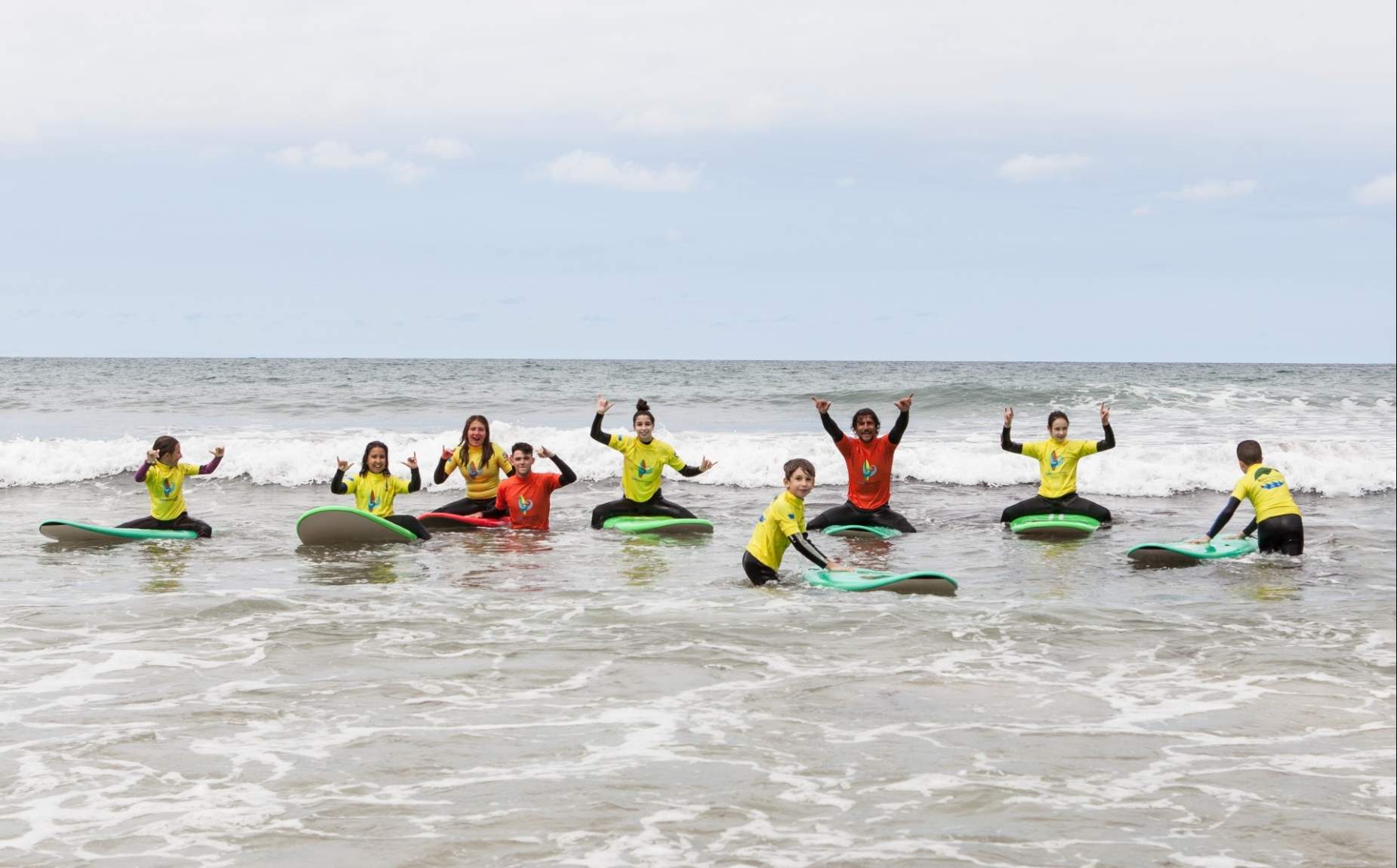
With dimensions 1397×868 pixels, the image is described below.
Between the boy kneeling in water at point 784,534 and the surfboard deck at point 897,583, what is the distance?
157mm

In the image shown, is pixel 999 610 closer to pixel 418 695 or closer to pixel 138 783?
pixel 418 695

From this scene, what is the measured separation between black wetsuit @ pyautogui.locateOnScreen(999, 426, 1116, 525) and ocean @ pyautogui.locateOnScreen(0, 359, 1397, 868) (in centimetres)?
42

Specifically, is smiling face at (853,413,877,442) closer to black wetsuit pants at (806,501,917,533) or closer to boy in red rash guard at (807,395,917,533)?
boy in red rash guard at (807,395,917,533)

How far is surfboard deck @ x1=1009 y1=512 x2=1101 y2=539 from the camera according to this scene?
1477cm

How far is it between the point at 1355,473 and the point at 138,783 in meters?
19.4

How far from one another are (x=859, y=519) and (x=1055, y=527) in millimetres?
2331

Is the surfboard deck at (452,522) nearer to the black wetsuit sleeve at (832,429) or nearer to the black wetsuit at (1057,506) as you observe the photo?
the black wetsuit sleeve at (832,429)

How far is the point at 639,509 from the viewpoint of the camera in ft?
51.1

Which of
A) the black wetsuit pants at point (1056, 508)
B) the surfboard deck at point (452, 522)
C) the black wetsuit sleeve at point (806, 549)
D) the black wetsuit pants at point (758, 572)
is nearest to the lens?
the black wetsuit sleeve at point (806, 549)

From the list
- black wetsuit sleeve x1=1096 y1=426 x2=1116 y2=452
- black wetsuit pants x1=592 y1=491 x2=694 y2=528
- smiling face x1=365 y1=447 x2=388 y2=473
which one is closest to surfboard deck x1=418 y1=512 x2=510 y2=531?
smiling face x1=365 y1=447 x2=388 y2=473

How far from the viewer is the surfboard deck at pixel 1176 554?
40.5 ft

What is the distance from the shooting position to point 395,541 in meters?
14.2

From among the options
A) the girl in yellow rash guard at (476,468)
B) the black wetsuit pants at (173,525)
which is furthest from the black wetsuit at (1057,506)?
the black wetsuit pants at (173,525)

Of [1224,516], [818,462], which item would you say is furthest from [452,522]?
[818,462]
